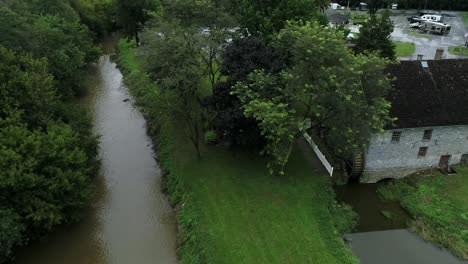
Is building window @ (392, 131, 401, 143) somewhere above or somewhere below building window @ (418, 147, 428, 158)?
above

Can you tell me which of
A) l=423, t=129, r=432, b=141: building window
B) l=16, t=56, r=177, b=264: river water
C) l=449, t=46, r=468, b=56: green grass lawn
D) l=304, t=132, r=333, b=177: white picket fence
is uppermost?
l=423, t=129, r=432, b=141: building window

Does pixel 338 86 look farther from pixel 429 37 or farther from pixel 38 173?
pixel 429 37

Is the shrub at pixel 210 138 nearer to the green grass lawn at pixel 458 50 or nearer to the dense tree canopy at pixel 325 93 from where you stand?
the dense tree canopy at pixel 325 93

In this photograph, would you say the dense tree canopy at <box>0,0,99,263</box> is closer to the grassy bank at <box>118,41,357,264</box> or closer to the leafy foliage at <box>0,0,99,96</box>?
the leafy foliage at <box>0,0,99,96</box>

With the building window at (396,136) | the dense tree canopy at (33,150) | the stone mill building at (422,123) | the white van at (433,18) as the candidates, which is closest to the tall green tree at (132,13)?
the dense tree canopy at (33,150)

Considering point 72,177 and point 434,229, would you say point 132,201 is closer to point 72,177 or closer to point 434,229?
point 72,177

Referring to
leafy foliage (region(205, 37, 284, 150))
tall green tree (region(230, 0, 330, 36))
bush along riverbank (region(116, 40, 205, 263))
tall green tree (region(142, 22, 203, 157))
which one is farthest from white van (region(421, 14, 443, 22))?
tall green tree (region(142, 22, 203, 157))
